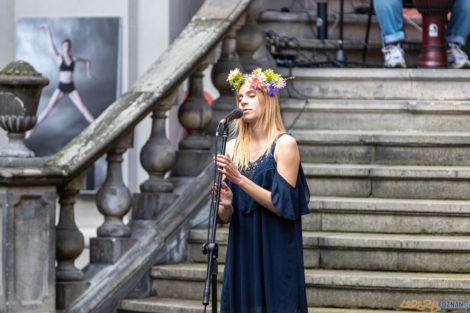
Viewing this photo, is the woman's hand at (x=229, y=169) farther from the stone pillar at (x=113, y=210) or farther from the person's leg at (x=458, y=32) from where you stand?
the person's leg at (x=458, y=32)

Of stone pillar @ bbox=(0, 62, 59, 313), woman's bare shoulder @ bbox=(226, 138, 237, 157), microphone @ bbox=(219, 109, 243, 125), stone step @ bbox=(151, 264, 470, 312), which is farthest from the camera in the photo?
stone step @ bbox=(151, 264, 470, 312)

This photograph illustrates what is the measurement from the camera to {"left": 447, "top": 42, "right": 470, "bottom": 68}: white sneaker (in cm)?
743

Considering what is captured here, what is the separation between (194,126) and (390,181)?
134 cm

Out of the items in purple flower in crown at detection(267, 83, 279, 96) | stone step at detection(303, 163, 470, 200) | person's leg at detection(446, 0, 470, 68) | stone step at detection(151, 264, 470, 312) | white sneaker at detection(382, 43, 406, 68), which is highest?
person's leg at detection(446, 0, 470, 68)

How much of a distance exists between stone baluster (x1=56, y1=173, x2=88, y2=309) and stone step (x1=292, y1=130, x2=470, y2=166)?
186 centimetres

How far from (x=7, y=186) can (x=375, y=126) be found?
294 cm

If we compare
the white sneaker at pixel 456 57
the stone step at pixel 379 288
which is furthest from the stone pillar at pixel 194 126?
the white sneaker at pixel 456 57

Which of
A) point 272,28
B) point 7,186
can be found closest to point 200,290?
point 7,186

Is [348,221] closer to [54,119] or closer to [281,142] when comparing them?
[281,142]

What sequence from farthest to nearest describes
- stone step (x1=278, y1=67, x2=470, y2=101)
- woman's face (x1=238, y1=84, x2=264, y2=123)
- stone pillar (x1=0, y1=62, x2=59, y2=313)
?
stone step (x1=278, y1=67, x2=470, y2=101) < stone pillar (x1=0, y1=62, x2=59, y2=313) < woman's face (x1=238, y1=84, x2=264, y2=123)

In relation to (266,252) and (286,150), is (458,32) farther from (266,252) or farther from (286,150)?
(266,252)

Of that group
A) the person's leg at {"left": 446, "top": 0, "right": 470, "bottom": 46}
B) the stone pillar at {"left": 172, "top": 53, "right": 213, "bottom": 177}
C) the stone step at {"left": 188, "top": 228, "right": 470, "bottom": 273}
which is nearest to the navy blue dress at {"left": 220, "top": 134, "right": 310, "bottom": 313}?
the stone step at {"left": 188, "top": 228, "right": 470, "bottom": 273}

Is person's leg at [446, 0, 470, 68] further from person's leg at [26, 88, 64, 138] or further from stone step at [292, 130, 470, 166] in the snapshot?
person's leg at [26, 88, 64, 138]

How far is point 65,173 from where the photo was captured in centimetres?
518
